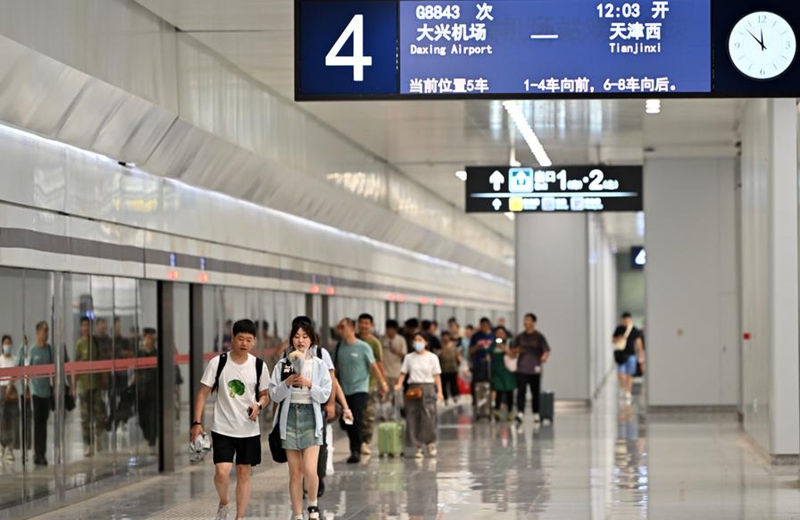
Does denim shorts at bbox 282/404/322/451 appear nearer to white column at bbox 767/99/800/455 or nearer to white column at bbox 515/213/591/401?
white column at bbox 767/99/800/455

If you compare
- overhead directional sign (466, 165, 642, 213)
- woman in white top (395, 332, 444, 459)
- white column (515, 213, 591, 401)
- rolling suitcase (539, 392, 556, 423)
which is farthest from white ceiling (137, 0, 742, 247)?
rolling suitcase (539, 392, 556, 423)

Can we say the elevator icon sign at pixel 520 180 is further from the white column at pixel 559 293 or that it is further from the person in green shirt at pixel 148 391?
the white column at pixel 559 293

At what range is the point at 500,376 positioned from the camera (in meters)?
27.3

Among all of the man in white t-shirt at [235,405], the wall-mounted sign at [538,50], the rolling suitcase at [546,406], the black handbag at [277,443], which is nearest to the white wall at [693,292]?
the rolling suitcase at [546,406]

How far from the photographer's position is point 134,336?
17172 mm

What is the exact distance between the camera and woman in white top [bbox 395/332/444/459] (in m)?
19.7

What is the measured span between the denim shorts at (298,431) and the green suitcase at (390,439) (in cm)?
740

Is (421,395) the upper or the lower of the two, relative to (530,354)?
lower

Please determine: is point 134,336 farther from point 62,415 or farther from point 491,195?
point 491,195

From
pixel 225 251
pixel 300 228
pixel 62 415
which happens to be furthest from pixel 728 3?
pixel 300 228

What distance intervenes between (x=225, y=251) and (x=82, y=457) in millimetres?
5425

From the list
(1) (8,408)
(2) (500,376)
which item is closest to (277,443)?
(1) (8,408)

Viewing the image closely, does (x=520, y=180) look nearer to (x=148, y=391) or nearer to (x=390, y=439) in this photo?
(x=390, y=439)

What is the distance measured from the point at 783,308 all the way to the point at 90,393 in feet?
26.1
